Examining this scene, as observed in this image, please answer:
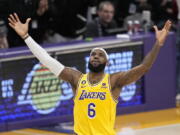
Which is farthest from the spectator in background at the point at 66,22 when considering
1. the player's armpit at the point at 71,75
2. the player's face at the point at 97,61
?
the player's face at the point at 97,61

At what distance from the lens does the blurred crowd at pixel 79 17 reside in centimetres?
1193

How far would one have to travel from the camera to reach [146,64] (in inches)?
277

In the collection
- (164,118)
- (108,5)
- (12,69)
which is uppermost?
→ (108,5)

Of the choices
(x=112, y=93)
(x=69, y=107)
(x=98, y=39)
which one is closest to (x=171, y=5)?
(x=98, y=39)

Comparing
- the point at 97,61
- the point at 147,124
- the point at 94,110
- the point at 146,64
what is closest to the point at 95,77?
the point at 97,61

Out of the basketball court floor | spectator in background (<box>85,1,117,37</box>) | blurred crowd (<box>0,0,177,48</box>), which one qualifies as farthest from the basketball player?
spectator in background (<box>85,1,117,37</box>)

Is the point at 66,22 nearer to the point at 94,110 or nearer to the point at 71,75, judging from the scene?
the point at 71,75

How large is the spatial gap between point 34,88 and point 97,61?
3.97m

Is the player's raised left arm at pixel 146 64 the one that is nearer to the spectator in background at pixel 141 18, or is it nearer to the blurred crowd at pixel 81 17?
the blurred crowd at pixel 81 17

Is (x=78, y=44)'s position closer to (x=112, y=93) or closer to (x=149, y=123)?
(x=149, y=123)

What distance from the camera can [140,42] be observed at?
1203cm

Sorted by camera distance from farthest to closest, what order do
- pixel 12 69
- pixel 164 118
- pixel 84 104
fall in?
pixel 164 118
pixel 12 69
pixel 84 104

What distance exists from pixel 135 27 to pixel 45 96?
7.91 ft

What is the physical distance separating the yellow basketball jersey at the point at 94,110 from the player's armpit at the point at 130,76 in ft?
0.48
